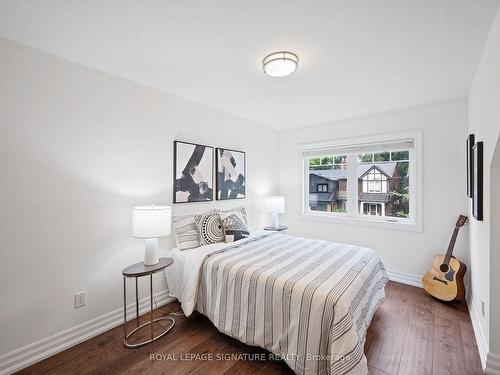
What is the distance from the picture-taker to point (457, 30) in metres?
1.62

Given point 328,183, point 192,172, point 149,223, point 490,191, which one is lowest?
point 149,223

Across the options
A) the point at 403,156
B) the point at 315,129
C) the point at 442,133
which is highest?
the point at 315,129

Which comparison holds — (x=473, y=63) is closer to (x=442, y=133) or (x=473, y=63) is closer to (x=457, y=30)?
(x=457, y=30)

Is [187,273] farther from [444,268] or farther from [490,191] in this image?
[444,268]

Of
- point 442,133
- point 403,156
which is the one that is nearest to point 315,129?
point 403,156

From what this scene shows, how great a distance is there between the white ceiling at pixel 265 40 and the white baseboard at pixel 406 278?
234cm

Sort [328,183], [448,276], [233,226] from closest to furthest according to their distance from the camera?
1. [448,276]
2. [233,226]
3. [328,183]

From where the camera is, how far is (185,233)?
2.66 meters

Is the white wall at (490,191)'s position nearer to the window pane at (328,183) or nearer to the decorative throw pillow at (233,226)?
the window pane at (328,183)

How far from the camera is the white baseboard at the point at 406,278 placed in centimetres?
310

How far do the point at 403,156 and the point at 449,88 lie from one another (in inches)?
39.8

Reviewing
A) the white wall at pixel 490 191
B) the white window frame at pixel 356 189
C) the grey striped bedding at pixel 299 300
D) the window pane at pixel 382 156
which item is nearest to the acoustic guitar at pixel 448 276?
the white window frame at pixel 356 189

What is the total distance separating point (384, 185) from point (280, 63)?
2588mm

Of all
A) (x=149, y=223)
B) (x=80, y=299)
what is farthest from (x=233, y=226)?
(x=80, y=299)
